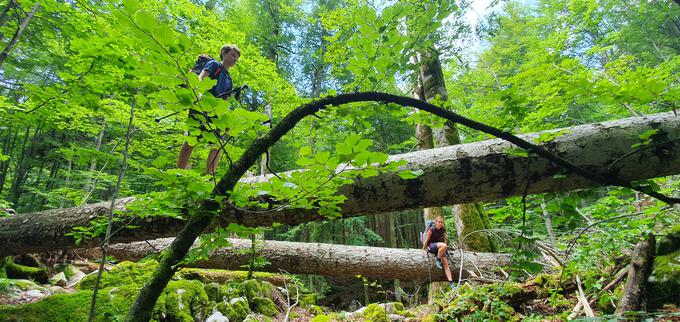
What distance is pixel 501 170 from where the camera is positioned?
87.6 inches

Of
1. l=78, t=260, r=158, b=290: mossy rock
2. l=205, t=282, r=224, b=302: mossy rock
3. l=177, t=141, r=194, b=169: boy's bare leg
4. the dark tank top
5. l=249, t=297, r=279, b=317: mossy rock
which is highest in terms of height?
l=177, t=141, r=194, b=169: boy's bare leg

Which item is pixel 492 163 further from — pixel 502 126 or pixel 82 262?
pixel 82 262

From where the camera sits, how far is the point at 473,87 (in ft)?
25.7

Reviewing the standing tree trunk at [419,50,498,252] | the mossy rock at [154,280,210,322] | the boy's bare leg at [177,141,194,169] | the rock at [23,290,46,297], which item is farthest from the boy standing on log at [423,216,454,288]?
the rock at [23,290,46,297]

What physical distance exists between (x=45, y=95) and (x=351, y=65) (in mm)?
3971

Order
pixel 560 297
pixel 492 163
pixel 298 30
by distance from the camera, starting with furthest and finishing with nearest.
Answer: pixel 298 30, pixel 560 297, pixel 492 163

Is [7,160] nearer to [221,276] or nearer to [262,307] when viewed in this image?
[221,276]

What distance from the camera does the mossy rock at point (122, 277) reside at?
417 cm

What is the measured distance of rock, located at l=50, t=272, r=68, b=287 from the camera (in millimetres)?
5660

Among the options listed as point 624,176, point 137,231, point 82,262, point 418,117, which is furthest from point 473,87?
point 82,262

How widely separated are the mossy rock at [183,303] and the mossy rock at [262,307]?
1198 mm

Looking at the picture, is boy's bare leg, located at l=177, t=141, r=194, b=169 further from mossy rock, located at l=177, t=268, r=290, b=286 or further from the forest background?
mossy rock, located at l=177, t=268, r=290, b=286

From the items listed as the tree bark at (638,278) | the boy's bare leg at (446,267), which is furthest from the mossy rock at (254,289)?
the tree bark at (638,278)

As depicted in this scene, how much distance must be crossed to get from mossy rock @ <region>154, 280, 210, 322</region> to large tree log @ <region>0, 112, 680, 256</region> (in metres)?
1.42
